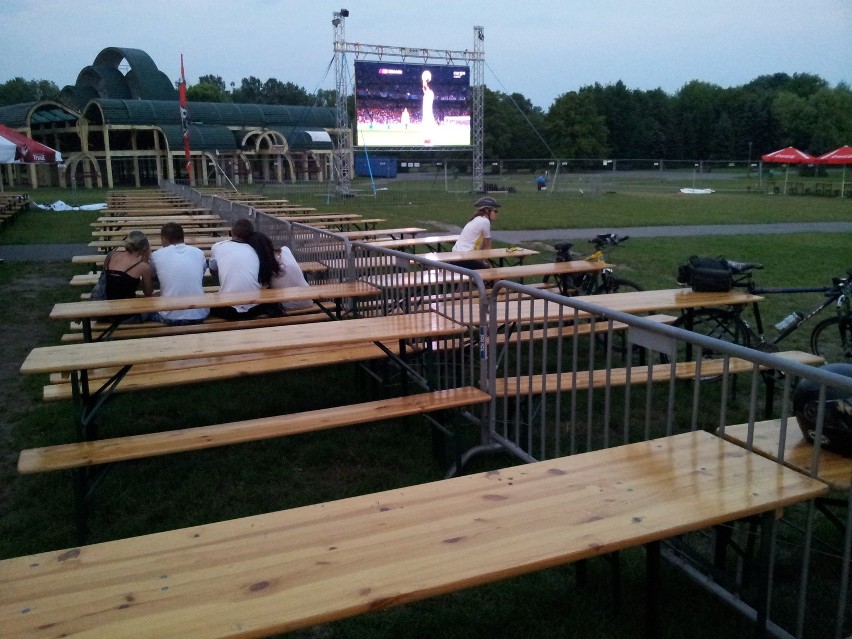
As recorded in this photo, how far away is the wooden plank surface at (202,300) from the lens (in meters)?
5.51

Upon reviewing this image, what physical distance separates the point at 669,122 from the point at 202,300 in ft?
292

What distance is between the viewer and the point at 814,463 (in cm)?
278

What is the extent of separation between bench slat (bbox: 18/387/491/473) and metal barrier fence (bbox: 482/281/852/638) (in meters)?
0.41

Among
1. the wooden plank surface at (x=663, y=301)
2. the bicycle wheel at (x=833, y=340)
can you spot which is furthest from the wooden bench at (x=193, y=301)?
the bicycle wheel at (x=833, y=340)

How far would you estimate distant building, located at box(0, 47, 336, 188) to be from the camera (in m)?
49.6

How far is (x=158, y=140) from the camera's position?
51500mm

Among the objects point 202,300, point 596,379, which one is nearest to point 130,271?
point 202,300

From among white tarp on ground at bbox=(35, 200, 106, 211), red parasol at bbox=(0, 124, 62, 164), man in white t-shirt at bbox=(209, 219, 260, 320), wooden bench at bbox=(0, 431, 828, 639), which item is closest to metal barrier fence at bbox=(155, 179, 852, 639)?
wooden bench at bbox=(0, 431, 828, 639)

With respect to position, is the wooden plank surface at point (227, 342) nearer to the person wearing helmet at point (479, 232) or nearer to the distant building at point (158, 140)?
the person wearing helmet at point (479, 232)

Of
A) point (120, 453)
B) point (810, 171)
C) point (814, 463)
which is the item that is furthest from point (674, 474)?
point (810, 171)

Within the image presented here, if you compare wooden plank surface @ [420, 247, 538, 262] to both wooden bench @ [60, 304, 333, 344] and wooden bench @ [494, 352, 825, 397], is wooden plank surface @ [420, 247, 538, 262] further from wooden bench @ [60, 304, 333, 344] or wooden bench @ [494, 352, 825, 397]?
wooden bench @ [494, 352, 825, 397]

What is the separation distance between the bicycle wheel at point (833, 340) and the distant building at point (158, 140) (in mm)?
42213

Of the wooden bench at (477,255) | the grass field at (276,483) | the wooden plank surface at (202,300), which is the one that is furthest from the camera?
the wooden bench at (477,255)

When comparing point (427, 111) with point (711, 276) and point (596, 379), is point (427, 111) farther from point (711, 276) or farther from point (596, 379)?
point (596, 379)
